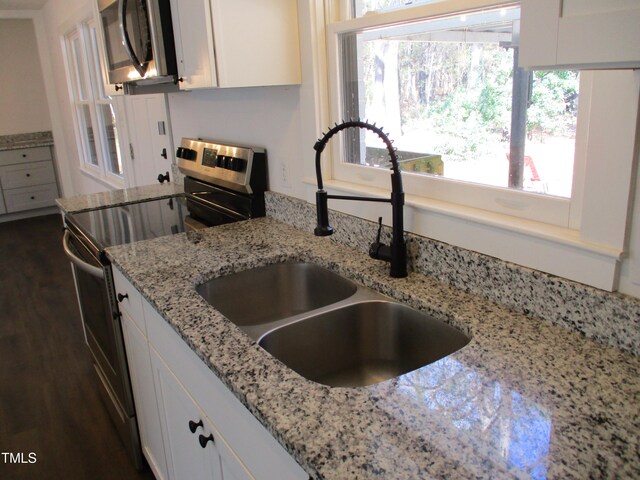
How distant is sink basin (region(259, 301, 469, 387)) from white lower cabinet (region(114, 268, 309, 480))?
199mm

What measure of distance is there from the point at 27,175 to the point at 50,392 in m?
4.51

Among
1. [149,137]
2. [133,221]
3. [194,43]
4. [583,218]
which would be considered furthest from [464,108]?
[149,137]

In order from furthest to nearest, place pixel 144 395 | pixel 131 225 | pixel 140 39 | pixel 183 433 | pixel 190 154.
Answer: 1. pixel 190 154
2. pixel 131 225
3. pixel 140 39
4. pixel 144 395
5. pixel 183 433

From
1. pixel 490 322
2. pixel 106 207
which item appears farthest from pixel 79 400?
pixel 490 322

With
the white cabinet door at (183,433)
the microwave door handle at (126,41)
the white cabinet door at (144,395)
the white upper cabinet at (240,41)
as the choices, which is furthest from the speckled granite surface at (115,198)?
the white cabinet door at (183,433)

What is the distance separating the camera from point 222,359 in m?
1.02

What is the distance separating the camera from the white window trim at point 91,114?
4.20 m

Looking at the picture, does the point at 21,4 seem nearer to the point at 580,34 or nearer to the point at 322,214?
the point at 322,214

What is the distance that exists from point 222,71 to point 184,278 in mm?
649

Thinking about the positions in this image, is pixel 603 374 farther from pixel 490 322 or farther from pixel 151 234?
pixel 151 234

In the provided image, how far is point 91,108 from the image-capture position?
15.0ft

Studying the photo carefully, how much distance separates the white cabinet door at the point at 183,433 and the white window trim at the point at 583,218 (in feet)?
2.42

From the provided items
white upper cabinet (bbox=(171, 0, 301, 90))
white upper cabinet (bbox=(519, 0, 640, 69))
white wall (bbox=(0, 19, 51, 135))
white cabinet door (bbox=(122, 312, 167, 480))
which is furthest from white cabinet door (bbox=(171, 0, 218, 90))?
white wall (bbox=(0, 19, 51, 135))

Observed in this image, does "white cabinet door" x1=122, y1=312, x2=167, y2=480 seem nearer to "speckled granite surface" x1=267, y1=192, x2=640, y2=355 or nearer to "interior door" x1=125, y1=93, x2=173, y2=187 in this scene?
"speckled granite surface" x1=267, y1=192, x2=640, y2=355
